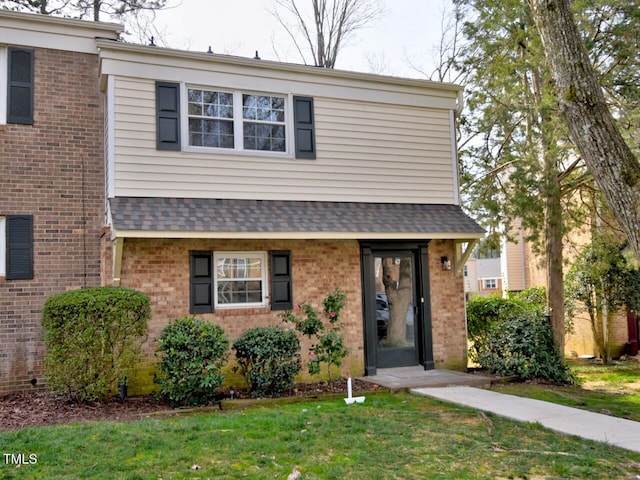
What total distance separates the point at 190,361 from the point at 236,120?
428 cm

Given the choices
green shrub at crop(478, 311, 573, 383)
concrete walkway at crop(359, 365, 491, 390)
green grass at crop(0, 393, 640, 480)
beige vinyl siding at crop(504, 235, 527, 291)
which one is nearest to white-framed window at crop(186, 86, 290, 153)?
concrete walkway at crop(359, 365, 491, 390)

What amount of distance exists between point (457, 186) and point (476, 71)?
288 centimetres

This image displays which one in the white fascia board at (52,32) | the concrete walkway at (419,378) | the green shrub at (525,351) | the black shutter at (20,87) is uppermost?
the white fascia board at (52,32)

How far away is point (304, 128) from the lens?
10.6m

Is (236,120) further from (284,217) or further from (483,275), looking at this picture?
(483,275)

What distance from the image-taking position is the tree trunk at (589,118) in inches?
234

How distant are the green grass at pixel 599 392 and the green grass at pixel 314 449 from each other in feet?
6.39

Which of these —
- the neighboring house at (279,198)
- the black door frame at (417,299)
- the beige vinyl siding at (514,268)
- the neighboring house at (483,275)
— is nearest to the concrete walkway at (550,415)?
the black door frame at (417,299)

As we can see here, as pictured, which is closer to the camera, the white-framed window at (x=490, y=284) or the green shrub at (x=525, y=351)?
the green shrub at (x=525, y=351)

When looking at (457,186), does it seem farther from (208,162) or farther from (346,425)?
(346,425)

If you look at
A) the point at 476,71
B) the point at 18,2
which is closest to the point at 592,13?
the point at 476,71

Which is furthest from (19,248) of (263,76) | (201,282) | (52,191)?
(263,76)

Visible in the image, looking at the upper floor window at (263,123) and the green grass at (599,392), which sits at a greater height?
the upper floor window at (263,123)

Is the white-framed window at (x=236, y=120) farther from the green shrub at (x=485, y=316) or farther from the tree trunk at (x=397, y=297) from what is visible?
the green shrub at (x=485, y=316)
